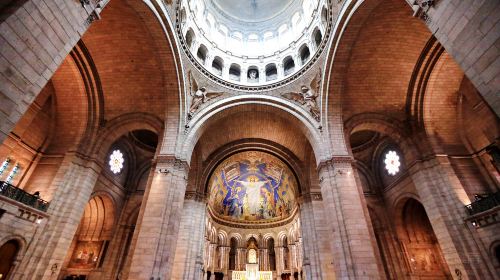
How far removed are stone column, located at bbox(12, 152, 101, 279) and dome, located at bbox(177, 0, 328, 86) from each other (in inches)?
329

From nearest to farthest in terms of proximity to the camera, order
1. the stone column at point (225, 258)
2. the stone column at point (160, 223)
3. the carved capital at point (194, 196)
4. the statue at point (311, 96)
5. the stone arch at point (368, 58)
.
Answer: the stone column at point (160, 223)
the stone arch at point (368, 58)
the statue at point (311, 96)
the carved capital at point (194, 196)
the stone column at point (225, 258)

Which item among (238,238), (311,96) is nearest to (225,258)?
(238,238)

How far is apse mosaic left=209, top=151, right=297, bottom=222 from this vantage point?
24375 mm

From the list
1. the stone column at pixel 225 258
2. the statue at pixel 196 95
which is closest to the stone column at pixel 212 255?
the stone column at pixel 225 258

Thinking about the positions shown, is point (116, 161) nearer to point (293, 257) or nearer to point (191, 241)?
point (191, 241)

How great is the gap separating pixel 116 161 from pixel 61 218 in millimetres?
7071

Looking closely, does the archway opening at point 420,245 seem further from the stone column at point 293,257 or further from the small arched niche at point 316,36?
the small arched niche at point 316,36

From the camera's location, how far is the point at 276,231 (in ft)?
92.1

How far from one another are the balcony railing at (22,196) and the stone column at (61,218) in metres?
0.33

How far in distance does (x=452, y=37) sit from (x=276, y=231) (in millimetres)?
26595

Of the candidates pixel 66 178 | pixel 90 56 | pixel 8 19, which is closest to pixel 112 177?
pixel 66 178

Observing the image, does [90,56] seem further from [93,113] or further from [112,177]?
[112,177]

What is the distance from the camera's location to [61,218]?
35.1 feet

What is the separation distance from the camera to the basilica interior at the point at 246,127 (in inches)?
224
